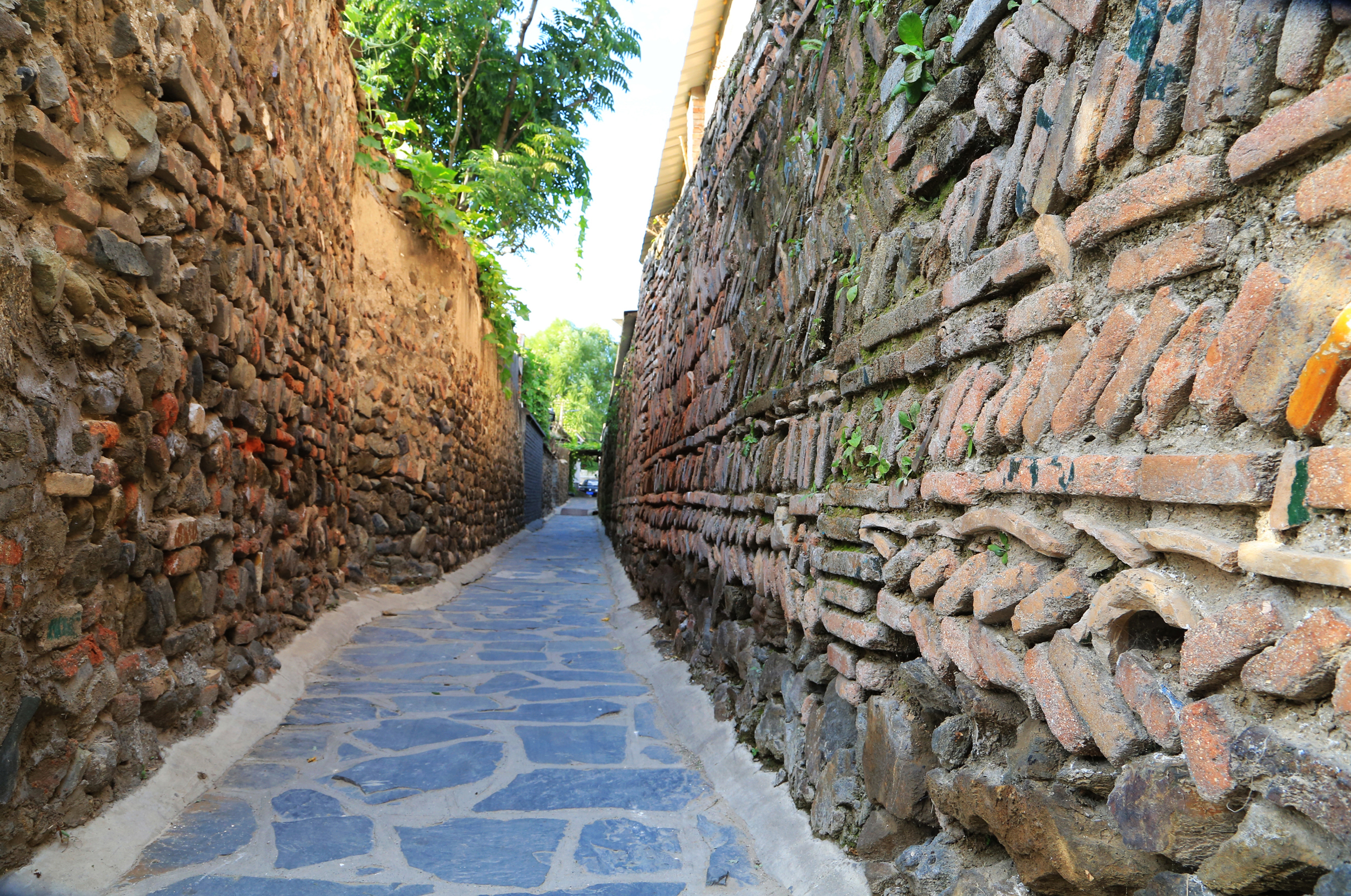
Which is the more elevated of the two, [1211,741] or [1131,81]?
[1131,81]

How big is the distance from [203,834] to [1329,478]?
2597 mm

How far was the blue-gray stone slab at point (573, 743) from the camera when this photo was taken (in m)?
2.95

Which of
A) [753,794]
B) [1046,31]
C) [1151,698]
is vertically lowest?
[753,794]

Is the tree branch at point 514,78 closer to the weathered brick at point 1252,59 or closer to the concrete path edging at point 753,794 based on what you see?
the concrete path edging at point 753,794

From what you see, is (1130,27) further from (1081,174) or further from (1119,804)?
(1119,804)

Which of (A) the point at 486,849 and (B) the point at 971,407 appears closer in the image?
(B) the point at 971,407

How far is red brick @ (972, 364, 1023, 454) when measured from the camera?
1425mm

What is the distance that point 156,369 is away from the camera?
92.5 inches

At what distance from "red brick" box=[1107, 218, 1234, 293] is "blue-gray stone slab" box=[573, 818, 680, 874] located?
72.6 inches

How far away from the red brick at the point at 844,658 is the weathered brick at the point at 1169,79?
131cm

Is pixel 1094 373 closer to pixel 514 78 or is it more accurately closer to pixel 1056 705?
pixel 1056 705

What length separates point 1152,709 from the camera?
991mm

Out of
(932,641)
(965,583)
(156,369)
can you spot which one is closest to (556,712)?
(156,369)

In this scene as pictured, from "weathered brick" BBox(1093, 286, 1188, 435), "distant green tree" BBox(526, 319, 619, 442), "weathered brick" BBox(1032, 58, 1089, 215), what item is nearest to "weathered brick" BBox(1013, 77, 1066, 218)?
"weathered brick" BBox(1032, 58, 1089, 215)
